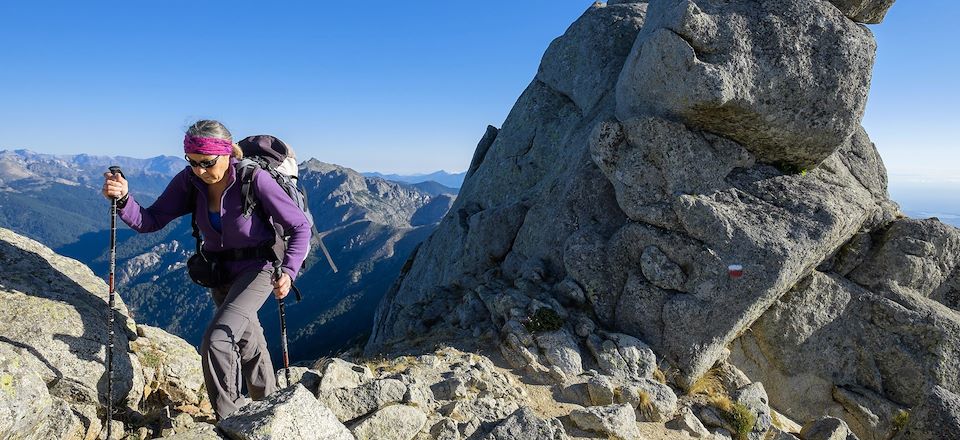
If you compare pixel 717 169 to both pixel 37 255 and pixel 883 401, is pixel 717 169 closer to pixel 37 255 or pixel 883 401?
pixel 883 401

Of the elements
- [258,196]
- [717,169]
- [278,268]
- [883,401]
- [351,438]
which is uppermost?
[717,169]

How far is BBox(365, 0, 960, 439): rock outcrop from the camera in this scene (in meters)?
17.6

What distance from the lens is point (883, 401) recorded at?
1922cm

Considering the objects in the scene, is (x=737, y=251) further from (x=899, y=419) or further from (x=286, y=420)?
(x=286, y=420)

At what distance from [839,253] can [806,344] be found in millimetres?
4248

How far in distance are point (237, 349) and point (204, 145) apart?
3.56 meters

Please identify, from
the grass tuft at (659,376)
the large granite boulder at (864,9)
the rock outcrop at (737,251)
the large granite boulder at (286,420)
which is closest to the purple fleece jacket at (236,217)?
the large granite boulder at (286,420)

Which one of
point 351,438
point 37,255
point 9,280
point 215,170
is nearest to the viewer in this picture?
point 351,438

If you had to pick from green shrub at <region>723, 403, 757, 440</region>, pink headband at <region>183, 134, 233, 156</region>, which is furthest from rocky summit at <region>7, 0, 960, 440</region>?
pink headband at <region>183, 134, 233, 156</region>

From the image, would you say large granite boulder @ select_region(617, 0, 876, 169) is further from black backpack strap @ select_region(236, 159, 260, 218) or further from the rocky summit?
black backpack strap @ select_region(236, 159, 260, 218)

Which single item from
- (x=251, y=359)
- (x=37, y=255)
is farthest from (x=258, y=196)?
(x=37, y=255)

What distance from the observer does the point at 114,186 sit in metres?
9.02

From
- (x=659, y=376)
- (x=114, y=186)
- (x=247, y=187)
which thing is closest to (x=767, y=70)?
(x=659, y=376)

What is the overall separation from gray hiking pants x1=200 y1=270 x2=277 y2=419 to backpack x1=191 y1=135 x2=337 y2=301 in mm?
672
